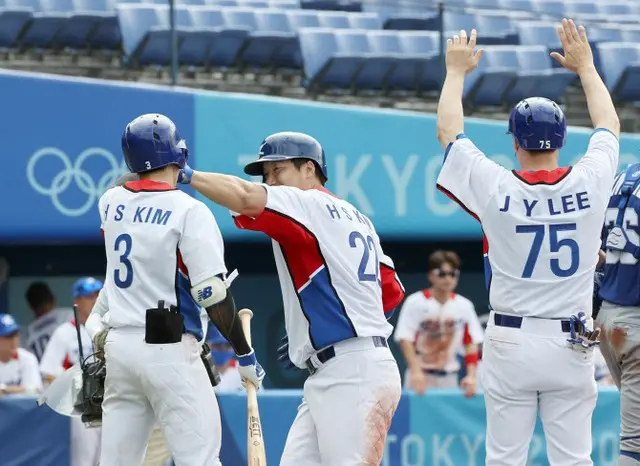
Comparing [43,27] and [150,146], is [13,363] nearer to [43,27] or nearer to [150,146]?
[43,27]

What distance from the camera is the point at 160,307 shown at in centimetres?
542

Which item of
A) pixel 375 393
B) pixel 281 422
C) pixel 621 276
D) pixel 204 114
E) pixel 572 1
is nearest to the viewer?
pixel 375 393

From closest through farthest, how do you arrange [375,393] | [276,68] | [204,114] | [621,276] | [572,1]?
[375,393], [621,276], [204,114], [276,68], [572,1]

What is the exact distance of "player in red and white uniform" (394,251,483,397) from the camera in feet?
32.8

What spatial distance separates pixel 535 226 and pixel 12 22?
8.06 meters

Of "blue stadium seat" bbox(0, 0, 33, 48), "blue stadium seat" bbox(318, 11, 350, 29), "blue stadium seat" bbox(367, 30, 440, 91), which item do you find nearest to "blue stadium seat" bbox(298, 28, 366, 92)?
"blue stadium seat" bbox(367, 30, 440, 91)

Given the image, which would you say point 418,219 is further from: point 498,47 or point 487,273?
point 487,273

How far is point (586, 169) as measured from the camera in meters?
5.35

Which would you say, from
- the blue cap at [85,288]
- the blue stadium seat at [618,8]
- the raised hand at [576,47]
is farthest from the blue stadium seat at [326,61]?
the raised hand at [576,47]

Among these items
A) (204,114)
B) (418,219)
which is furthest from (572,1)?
(204,114)

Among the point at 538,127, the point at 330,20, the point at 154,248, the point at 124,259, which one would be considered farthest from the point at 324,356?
the point at 330,20

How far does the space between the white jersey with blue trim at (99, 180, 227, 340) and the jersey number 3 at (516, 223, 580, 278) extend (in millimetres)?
1253

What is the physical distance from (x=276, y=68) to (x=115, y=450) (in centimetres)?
794

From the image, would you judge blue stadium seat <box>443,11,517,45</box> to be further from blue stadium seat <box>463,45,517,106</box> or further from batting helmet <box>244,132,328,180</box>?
batting helmet <box>244,132,328,180</box>
